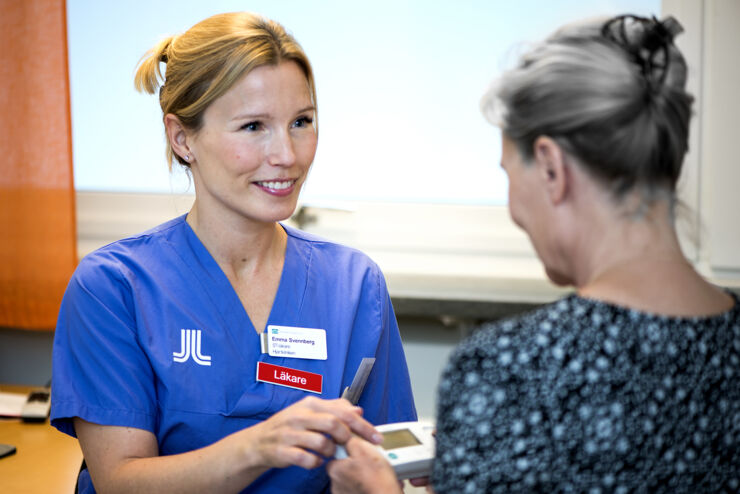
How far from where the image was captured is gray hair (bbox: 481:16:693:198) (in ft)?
2.82

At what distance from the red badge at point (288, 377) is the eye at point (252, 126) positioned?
0.44m

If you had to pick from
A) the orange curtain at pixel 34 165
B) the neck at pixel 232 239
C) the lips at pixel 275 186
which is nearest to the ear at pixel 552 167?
the lips at pixel 275 186

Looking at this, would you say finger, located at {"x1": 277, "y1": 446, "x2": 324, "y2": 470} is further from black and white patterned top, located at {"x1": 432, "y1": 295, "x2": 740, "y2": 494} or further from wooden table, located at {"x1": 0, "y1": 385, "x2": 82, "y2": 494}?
wooden table, located at {"x1": 0, "y1": 385, "x2": 82, "y2": 494}

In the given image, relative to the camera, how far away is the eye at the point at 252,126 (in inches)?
56.7

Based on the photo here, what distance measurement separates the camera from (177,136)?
153cm

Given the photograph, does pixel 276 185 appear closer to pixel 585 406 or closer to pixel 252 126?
pixel 252 126

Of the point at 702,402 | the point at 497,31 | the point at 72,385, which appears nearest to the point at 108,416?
the point at 72,385

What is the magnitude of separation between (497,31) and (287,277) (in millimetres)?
1181

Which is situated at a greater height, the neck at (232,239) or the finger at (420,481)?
the neck at (232,239)

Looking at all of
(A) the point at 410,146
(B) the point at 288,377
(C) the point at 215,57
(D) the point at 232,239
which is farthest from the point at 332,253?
(A) the point at 410,146

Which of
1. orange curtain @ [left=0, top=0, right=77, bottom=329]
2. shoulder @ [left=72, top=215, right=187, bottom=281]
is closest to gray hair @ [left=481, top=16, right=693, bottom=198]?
shoulder @ [left=72, top=215, right=187, bottom=281]

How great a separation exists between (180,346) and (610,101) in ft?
2.90

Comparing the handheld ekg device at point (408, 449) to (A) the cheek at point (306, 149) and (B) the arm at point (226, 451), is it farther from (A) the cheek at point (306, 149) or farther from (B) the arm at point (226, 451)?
(A) the cheek at point (306, 149)

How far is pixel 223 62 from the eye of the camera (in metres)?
1.42
